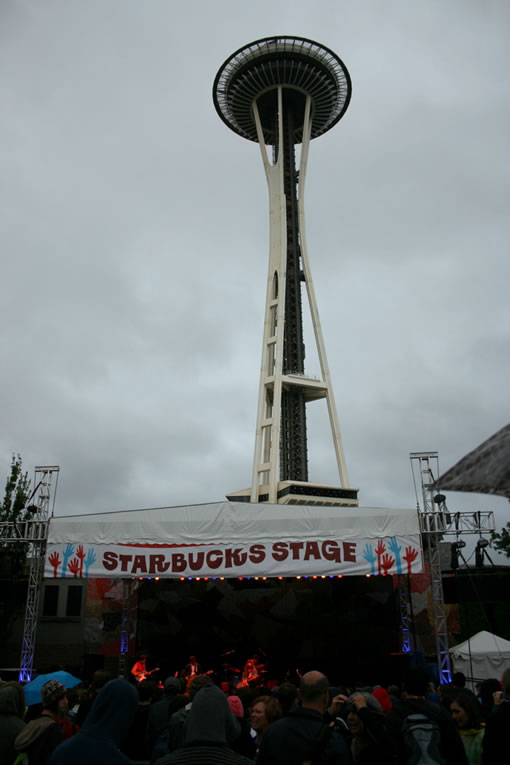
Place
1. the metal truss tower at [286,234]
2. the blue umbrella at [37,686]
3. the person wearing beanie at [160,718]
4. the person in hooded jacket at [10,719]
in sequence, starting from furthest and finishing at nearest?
the metal truss tower at [286,234], the blue umbrella at [37,686], the person wearing beanie at [160,718], the person in hooded jacket at [10,719]

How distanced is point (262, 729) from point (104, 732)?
2292mm

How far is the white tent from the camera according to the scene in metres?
17.2

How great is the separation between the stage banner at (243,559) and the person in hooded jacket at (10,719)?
485 inches

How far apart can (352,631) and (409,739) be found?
18407 mm

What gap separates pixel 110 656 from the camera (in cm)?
2203

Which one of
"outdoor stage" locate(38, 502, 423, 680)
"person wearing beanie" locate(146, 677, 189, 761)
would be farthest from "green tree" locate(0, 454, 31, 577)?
"person wearing beanie" locate(146, 677, 189, 761)

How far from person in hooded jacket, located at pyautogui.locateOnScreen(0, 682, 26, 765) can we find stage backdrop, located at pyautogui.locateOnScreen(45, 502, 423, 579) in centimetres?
1232

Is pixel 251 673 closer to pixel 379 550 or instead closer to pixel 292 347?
pixel 379 550

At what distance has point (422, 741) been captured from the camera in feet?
12.9

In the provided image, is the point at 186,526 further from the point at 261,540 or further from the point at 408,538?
the point at 408,538

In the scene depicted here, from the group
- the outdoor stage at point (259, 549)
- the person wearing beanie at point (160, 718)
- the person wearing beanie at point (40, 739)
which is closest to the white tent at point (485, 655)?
the outdoor stage at point (259, 549)

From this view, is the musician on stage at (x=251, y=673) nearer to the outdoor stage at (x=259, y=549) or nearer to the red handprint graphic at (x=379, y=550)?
the outdoor stage at (x=259, y=549)

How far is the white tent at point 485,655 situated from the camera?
56.4 feet

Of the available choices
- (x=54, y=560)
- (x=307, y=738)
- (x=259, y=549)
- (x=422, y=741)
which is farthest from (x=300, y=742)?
(x=54, y=560)
